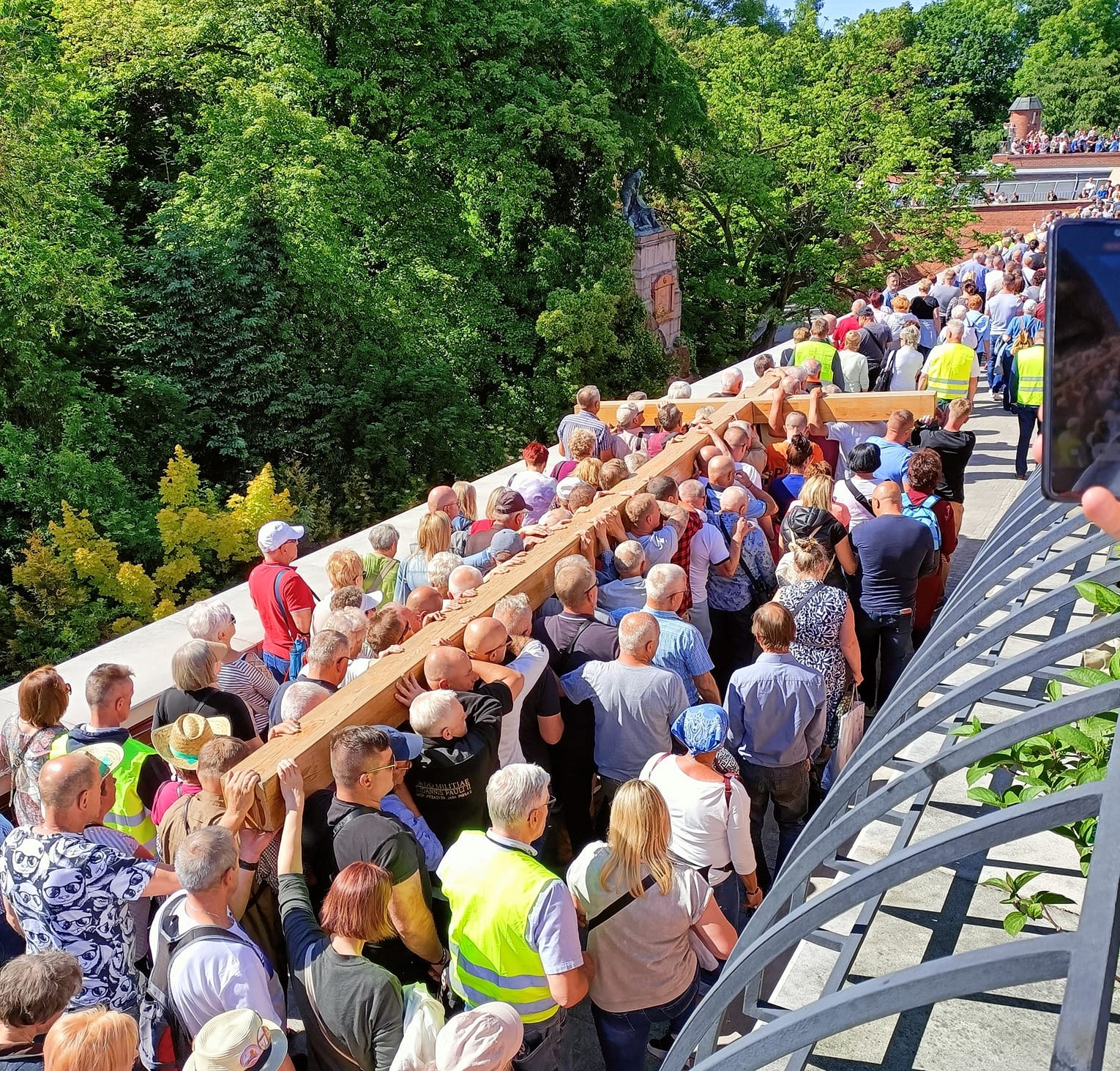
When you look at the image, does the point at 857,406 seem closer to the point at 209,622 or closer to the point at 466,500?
the point at 466,500

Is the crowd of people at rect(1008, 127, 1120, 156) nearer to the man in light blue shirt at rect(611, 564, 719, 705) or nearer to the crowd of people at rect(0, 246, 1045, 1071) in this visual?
the crowd of people at rect(0, 246, 1045, 1071)

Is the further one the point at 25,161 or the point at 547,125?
the point at 547,125

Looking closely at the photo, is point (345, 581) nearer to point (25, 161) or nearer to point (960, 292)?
point (25, 161)

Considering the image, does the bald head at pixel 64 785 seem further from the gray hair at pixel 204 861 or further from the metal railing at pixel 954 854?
the metal railing at pixel 954 854

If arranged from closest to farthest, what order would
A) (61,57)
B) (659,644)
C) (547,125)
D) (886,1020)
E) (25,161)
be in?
(886,1020) < (659,644) < (25,161) < (61,57) < (547,125)

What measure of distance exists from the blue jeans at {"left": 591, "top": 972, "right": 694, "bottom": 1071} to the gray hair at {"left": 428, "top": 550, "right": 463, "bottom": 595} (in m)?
2.35

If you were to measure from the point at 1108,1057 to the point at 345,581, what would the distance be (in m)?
3.91

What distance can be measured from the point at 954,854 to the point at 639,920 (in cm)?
182

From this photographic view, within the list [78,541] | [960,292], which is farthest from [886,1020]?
[960,292]

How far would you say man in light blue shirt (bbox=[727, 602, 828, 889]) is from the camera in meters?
4.47

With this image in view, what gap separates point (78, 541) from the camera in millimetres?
10820

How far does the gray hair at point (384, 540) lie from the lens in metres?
5.98

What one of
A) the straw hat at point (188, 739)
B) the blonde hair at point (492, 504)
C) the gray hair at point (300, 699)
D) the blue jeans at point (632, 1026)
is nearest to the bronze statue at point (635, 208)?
the blonde hair at point (492, 504)

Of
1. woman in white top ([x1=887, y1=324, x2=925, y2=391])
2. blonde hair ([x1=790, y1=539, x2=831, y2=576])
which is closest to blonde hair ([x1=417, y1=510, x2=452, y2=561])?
blonde hair ([x1=790, y1=539, x2=831, y2=576])
